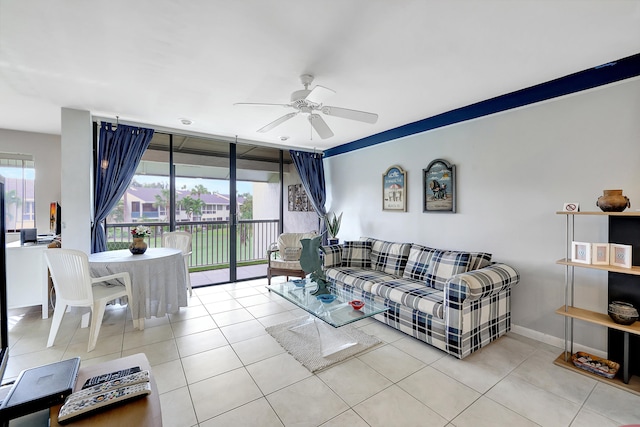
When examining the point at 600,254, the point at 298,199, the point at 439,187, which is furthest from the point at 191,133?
the point at 600,254

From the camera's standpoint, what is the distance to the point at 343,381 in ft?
6.92

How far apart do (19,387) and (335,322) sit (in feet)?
5.64

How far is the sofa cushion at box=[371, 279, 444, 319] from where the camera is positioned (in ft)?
8.38

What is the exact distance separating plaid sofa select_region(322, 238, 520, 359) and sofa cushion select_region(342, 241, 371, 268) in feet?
0.38

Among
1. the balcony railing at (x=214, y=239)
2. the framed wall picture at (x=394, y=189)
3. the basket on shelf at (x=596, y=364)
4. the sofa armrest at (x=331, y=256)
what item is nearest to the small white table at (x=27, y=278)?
the balcony railing at (x=214, y=239)

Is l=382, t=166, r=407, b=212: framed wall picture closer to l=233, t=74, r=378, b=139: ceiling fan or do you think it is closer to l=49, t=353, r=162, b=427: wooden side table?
l=233, t=74, r=378, b=139: ceiling fan

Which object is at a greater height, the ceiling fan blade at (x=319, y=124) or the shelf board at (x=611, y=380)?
the ceiling fan blade at (x=319, y=124)

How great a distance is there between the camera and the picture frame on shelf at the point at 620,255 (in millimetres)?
2031

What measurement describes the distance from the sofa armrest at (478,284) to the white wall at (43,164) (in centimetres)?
579

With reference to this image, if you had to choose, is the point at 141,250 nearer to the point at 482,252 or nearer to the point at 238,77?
the point at 238,77

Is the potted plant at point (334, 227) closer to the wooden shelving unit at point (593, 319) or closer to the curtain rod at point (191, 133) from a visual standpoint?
the curtain rod at point (191, 133)

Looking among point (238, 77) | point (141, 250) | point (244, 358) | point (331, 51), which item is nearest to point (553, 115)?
point (331, 51)

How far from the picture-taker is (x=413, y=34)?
1883mm

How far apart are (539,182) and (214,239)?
4892 mm
